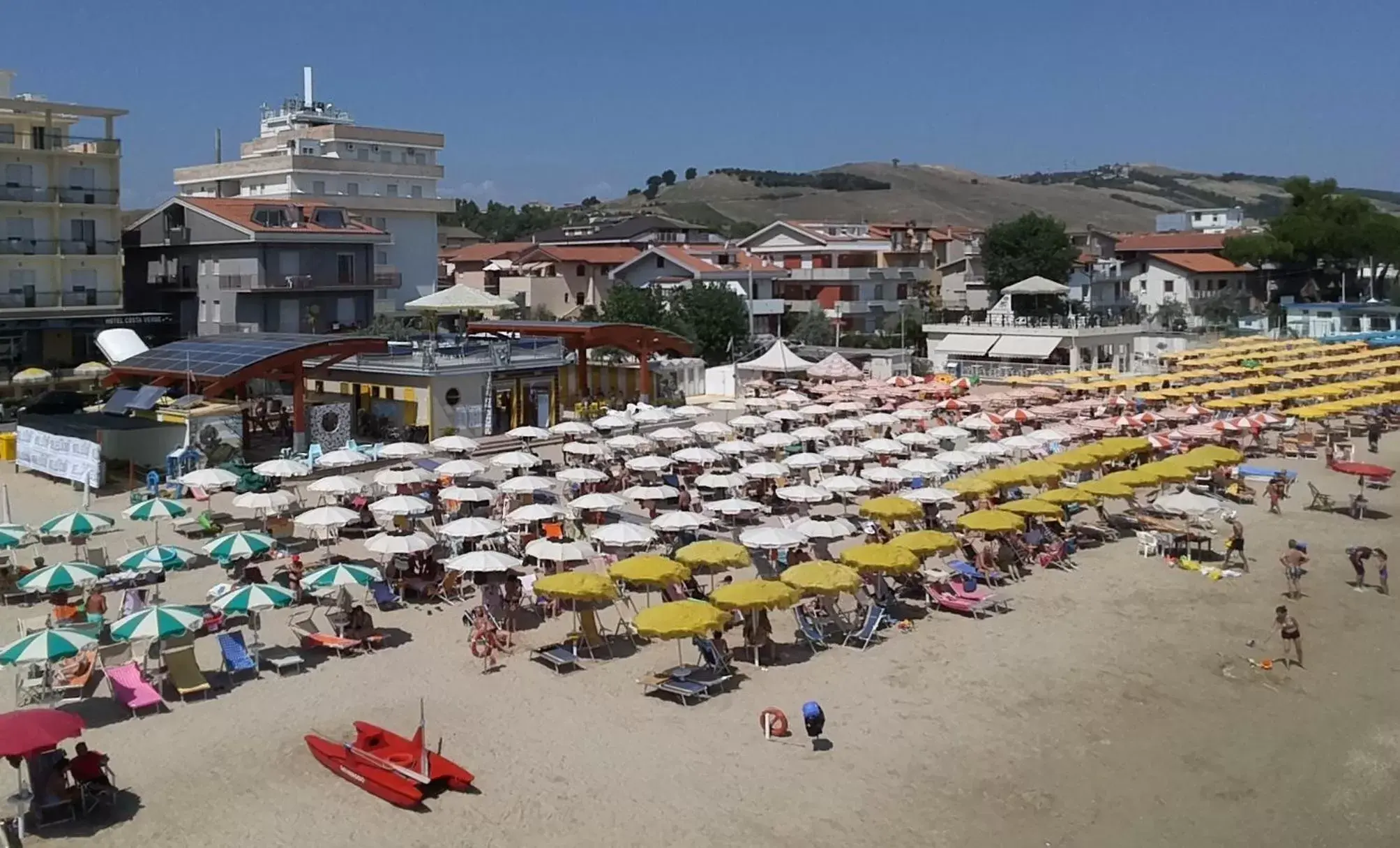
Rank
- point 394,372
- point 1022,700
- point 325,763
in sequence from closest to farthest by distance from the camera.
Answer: point 325,763
point 1022,700
point 394,372

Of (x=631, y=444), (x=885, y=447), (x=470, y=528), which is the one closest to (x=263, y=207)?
(x=631, y=444)

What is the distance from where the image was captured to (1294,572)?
68.7 feet

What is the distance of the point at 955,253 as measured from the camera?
8144 cm

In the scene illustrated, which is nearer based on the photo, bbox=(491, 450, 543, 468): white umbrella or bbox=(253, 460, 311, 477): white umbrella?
bbox=(253, 460, 311, 477): white umbrella

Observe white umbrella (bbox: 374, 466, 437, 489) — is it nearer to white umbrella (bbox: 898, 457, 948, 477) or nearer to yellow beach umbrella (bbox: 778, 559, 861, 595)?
yellow beach umbrella (bbox: 778, 559, 861, 595)

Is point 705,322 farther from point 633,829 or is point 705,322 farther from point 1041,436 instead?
point 633,829

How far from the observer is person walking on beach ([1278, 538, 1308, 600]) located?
21.0 m

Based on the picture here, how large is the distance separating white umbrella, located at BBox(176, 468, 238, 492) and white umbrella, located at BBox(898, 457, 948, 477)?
1363 cm

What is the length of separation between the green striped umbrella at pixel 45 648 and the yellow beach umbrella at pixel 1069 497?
52.5 ft

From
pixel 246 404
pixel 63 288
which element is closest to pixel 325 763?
pixel 246 404

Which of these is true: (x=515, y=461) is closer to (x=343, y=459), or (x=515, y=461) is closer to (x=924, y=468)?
(x=343, y=459)

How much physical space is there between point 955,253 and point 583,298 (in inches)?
1022

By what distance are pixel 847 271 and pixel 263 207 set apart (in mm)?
Answer: 32741

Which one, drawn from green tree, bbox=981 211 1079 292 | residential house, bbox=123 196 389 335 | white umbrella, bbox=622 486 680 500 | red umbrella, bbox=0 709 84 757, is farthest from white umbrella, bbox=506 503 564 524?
green tree, bbox=981 211 1079 292
